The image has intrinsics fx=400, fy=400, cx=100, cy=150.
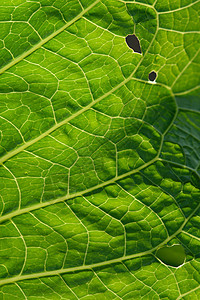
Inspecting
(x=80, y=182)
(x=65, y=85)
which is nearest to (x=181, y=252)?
(x=80, y=182)

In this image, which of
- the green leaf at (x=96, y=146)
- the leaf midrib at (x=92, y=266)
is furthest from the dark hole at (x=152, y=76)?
the leaf midrib at (x=92, y=266)

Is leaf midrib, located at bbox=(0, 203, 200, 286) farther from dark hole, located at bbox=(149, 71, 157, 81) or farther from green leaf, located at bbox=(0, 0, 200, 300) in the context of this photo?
dark hole, located at bbox=(149, 71, 157, 81)

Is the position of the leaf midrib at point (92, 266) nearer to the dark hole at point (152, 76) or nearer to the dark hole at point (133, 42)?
the dark hole at point (152, 76)

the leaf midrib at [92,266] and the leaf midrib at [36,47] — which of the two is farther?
the leaf midrib at [92,266]

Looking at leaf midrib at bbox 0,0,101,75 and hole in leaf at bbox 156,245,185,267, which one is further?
hole in leaf at bbox 156,245,185,267

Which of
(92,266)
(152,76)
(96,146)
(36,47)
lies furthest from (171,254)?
(36,47)

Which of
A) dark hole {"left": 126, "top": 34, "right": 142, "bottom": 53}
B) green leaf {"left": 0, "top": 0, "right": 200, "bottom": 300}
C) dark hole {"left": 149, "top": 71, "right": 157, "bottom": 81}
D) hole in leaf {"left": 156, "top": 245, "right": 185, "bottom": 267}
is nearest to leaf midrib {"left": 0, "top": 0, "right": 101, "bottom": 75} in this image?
green leaf {"left": 0, "top": 0, "right": 200, "bottom": 300}
